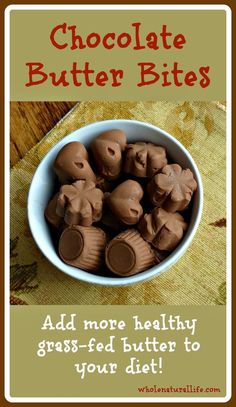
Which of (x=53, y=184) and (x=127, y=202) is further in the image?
(x=53, y=184)

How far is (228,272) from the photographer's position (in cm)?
87

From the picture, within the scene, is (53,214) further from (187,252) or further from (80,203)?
(187,252)

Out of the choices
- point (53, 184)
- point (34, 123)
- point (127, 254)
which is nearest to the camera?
point (127, 254)

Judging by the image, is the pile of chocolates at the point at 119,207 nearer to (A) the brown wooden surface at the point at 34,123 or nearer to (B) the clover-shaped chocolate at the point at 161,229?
(B) the clover-shaped chocolate at the point at 161,229

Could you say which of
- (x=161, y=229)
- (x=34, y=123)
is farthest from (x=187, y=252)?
(x=34, y=123)

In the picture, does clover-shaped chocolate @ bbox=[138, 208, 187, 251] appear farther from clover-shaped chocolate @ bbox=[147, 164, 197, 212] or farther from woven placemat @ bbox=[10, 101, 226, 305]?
woven placemat @ bbox=[10, 101, 226, 305]

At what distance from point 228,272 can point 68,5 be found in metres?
0.58

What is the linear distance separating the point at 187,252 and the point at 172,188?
0.62ft

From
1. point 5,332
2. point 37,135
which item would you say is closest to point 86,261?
point 5,332

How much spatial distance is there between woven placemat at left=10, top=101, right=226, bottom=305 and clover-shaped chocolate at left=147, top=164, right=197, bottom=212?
155mm

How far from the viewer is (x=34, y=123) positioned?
3.30 ft

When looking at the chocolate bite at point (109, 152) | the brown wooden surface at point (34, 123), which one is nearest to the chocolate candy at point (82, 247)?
the chocolate bite at point (109, 152)

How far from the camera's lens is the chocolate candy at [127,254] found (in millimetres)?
750

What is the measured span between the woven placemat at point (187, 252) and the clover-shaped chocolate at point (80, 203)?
0.17m
